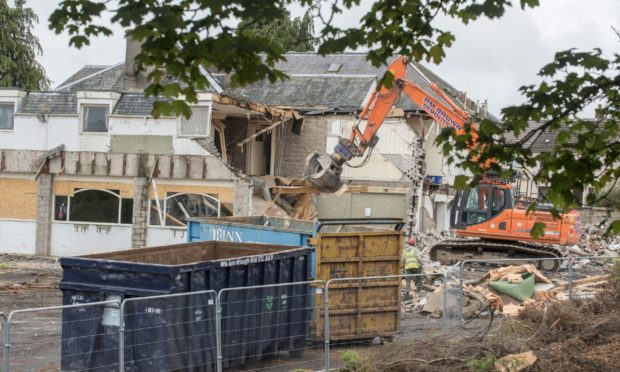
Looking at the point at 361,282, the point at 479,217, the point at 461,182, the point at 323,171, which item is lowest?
the point at 361,282

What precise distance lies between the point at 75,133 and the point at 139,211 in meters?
3.61

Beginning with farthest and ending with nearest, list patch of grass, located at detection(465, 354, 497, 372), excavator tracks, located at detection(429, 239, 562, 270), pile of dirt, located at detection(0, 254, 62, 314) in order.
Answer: excavator tracks, located at detection(429, 239, 562, 270)
pile of dirt, located at detection(0, 254, 62, 314)
patch of grass, located at detection(465, 354, 497, 372)

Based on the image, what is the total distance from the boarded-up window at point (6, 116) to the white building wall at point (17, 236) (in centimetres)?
336

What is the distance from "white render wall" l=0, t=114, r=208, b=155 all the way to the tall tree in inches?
979

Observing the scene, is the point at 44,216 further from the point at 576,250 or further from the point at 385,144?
the point at 576,250

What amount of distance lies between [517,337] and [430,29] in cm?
655

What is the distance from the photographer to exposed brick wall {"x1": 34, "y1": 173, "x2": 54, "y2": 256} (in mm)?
33406

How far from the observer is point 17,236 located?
33.7 metres

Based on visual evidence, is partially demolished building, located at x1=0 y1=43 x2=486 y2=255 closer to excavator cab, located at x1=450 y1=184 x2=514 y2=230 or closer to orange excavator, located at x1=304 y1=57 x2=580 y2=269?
excavator cab, located at x1=450 y1=184 x2=514 y2=230

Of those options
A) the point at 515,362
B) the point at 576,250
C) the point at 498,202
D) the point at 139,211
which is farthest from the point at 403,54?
the point at 576,250

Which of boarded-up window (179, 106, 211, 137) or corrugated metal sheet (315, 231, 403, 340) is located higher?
boarded-up window (179, 106, 211, 137)

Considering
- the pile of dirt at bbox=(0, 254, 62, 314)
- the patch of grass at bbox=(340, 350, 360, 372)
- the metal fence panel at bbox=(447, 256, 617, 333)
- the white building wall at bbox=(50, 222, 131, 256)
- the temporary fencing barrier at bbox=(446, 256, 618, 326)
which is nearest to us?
the patch of grass at bbox=(340, 350, 360, 372)

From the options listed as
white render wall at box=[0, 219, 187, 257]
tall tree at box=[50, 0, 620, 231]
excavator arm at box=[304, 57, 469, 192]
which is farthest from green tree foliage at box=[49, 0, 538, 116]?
white render wall at box=[0, 219, 187, 257]

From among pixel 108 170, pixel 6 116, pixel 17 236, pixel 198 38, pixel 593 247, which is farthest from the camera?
pixel 593 247
